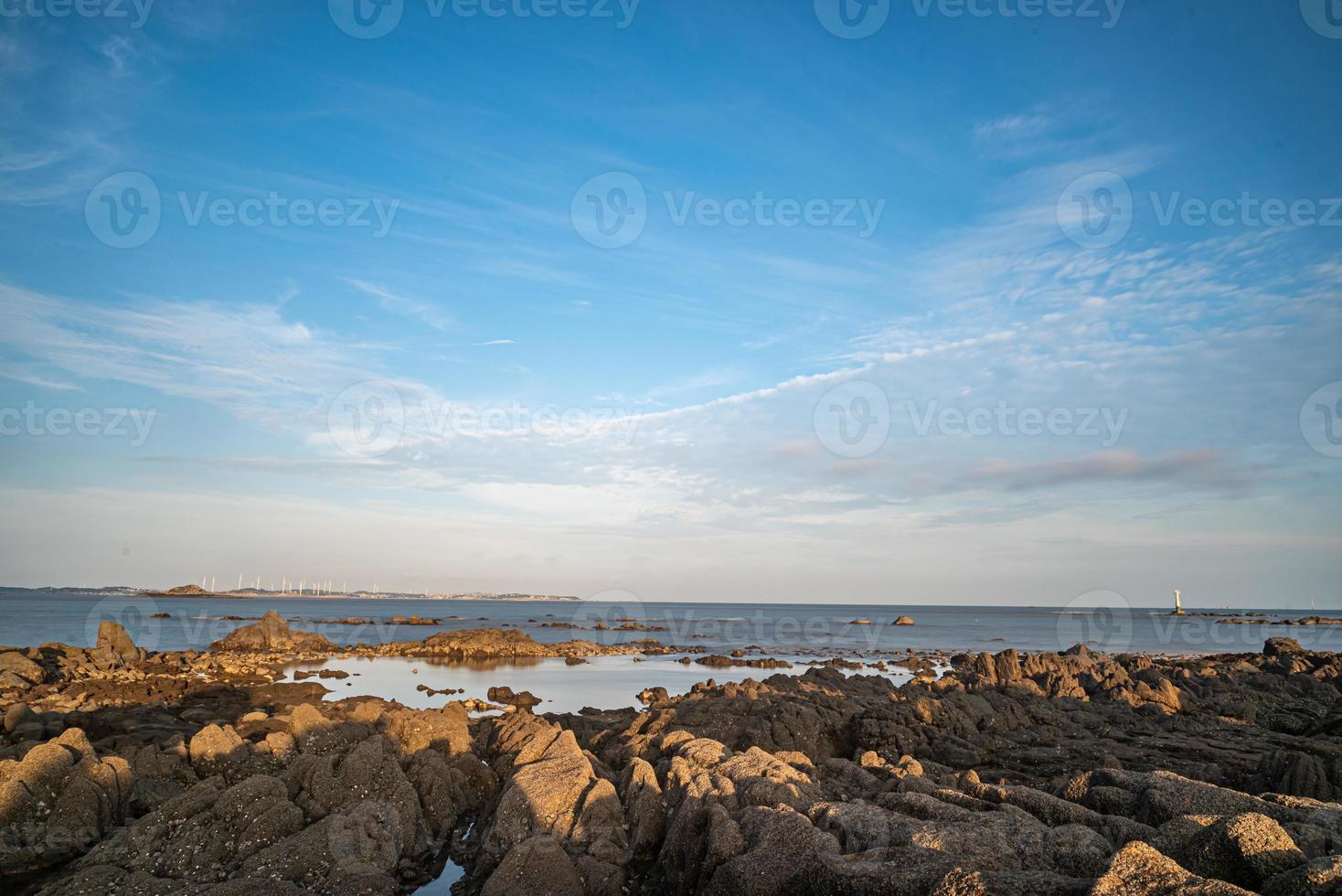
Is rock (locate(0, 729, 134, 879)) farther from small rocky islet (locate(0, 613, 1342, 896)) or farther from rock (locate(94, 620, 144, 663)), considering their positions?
rock (locate(94, 620, 144, 663))

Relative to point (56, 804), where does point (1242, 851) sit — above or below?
above

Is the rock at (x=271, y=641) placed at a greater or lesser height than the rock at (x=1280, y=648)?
lesser

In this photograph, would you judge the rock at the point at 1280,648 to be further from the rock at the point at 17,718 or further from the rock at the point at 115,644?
the rock at the point at 115,644

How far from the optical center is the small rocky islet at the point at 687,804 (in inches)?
333

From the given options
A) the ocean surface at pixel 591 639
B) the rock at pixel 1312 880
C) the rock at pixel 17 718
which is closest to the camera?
the rock at pixel 1312 880

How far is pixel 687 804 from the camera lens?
11789 mm

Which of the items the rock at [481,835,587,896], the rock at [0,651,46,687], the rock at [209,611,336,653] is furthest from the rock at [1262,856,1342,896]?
the rock at [209,611,336,653]

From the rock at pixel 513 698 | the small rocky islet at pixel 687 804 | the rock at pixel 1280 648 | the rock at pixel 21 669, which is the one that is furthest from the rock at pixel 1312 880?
the rock at pixel 1280 648

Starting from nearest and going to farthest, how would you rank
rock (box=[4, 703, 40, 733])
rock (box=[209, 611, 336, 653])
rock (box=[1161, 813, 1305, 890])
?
rock (box=[1161, 813, 1305, 890]) < rock (box=[4, 703, 40, 733]) < rock (box=[209, 611, 336, 653])

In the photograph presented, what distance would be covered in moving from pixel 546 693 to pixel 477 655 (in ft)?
82.2

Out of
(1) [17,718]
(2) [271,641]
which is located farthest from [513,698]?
(2) [271,641]

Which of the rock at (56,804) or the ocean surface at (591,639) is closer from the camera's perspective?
the rock at (56,804)

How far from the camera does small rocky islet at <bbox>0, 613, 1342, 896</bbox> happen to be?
8.45m

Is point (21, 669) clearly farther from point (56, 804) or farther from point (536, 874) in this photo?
point (536, 874)
